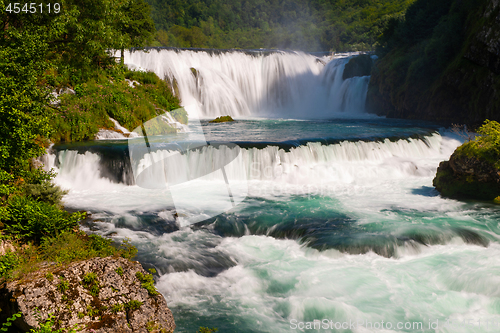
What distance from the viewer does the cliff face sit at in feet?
68.0

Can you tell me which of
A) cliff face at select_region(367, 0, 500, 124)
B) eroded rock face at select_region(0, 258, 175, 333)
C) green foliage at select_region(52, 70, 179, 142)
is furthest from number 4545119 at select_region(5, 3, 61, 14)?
cliff face at select_region(367, 0, 500, 124)

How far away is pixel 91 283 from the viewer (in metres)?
5.45

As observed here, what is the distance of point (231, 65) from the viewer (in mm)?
35656

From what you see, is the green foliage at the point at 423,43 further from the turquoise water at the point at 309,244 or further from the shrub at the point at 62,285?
the shrub at the point at 62,285

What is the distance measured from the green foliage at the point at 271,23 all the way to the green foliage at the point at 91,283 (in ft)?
233

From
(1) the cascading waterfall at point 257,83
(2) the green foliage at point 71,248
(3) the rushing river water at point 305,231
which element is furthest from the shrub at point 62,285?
(1) the cascading waterfall at point 257,83

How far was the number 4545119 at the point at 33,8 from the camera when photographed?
37.7 ft

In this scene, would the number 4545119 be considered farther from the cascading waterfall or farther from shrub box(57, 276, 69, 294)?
the cascading waterfall

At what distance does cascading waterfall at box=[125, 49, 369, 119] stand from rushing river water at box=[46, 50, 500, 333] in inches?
494

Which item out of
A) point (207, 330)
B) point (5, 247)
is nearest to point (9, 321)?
point (5, 247)

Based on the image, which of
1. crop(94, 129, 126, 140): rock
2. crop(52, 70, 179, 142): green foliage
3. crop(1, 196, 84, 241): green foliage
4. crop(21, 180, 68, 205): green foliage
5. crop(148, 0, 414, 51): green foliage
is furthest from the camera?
crop(148, 0, 414, 51): green foliage

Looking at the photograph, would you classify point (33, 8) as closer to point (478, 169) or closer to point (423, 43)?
point (478, 169)

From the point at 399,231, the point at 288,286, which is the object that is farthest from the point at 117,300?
the point at 399,231

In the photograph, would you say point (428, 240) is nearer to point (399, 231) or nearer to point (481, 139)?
point (399, 231)
